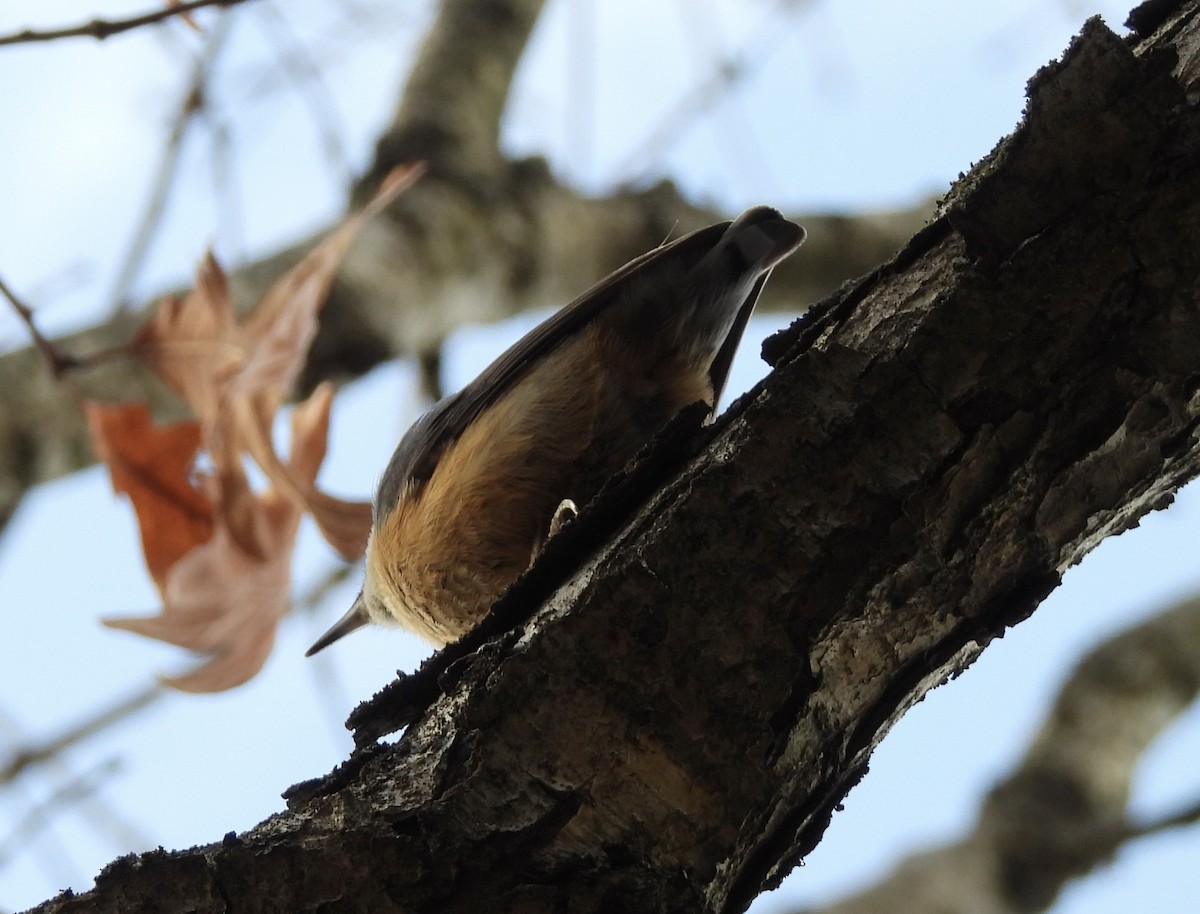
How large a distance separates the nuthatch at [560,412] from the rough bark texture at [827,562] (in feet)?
3.37

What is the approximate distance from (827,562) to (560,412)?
1.15 metres

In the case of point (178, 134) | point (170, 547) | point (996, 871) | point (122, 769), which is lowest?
point (996, 871)

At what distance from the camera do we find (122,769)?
8.72 feet

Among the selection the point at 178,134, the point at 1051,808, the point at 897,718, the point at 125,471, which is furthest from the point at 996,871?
the point at 178,134

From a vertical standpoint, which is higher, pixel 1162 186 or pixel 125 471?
pixel 125 471

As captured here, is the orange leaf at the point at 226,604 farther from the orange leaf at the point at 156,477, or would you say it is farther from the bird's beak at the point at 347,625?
the bird's beak at the point at 347,625

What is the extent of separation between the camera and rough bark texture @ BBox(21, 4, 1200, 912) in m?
1.12

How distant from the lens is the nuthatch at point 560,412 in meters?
2.25

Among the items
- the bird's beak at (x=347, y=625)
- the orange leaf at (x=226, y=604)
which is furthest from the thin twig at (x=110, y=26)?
the bird's beak at (x=347, y=625)

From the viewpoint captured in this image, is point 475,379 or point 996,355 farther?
point 475,379

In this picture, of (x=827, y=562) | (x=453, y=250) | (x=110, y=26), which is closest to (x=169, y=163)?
(x=453, y=250)

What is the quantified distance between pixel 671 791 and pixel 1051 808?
8.97 ft

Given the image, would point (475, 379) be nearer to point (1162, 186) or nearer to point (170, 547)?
point (170, 547)

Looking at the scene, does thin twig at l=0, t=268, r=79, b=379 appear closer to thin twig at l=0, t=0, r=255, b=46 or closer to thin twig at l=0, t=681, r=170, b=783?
thin twig at l=0, t=0, r=255, b=46
